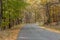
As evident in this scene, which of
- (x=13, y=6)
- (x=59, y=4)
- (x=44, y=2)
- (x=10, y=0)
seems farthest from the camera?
(x=44, y=2)

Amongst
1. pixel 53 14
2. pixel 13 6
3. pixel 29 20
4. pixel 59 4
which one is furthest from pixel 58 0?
pixel 29 20

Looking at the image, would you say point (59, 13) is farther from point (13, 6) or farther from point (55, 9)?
point (13, 6)

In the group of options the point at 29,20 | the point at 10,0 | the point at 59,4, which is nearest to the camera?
the point at 10,0

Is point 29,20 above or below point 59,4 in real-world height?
below

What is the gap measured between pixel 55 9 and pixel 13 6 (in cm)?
3081

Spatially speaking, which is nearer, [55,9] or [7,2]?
[7,2]

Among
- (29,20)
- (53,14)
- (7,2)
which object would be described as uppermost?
(7,2)

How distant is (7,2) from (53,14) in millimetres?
35014

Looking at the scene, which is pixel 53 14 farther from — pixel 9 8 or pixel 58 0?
pixel 9 8

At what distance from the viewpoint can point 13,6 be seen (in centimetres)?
3034

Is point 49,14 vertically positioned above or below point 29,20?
above

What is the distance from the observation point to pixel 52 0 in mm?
59594

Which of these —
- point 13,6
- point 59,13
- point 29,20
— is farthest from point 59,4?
point 29,20

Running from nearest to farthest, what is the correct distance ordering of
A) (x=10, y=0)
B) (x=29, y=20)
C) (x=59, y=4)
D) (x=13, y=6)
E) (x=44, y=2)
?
(x=10, y=0) < (x=13, y=6) < (x=59, y=4) < (x=44, y=2) < (x=29, y=20)
